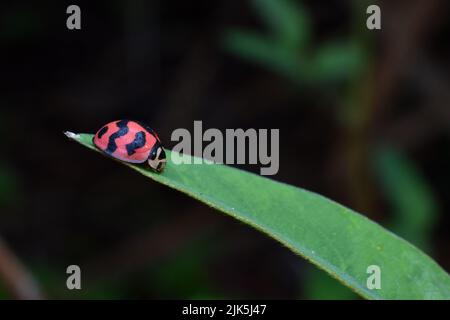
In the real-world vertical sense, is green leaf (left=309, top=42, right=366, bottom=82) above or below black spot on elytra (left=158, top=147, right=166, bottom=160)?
above

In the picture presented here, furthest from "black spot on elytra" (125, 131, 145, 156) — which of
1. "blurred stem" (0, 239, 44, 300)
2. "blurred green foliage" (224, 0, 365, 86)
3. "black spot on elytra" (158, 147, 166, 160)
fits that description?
"blurred green foliage" (224, 0, 365, 86)

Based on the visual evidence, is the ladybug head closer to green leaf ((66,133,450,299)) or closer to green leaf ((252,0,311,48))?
green leaf ((66,133,450,299))

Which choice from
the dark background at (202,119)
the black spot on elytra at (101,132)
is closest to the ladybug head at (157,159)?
the black spot on elytra at (101,132)

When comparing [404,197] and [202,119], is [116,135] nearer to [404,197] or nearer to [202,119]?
[404,197]

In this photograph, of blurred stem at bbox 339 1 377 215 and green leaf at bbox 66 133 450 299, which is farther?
blurred stem at bbox 339 1 377 215

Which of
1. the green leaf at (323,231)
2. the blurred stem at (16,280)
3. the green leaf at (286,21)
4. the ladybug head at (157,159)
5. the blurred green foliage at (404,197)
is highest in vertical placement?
the green leaf at (286,21)

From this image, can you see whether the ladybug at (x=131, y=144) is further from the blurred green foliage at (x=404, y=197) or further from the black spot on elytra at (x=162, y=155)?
→ the blurred green foliage at (x=404, y=197)

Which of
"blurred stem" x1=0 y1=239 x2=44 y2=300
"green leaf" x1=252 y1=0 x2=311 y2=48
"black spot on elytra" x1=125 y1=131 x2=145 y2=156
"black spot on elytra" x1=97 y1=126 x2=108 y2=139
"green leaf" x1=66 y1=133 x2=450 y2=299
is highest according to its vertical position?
"green leaf" x1=252 y1=0 x2=311 y2=48
